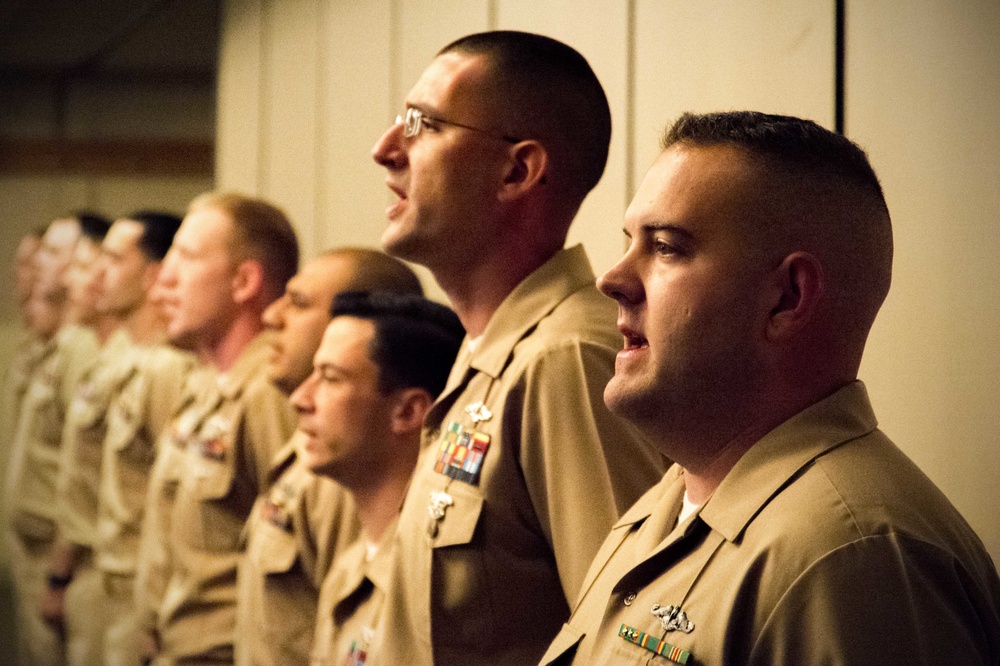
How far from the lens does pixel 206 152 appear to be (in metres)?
5.66

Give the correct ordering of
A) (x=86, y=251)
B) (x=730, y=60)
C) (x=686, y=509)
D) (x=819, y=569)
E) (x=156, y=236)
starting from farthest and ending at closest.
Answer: (x=86, y=251) → (x=156, y=236) → (x=730, y=60) → (x=686, y=509) → (x=819, y=569)

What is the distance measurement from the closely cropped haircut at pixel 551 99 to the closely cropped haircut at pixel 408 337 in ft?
1.90

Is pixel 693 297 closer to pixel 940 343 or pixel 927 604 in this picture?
pixel 927 604

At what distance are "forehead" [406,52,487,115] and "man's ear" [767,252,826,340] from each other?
940 millimetres

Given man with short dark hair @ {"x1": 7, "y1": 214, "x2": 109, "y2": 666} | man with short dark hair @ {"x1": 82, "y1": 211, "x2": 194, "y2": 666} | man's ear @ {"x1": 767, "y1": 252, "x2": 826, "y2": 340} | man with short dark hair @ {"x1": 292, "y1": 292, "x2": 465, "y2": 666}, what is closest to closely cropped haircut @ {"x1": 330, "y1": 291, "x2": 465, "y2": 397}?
man with short dark hair @ {"x1": 292, "y1": 292, "x2": 465, "y2": 666}

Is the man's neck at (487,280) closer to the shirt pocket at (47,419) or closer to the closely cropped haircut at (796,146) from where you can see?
the closely cropped haircut at (796,146)

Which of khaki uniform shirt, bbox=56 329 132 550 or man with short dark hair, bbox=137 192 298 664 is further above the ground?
man with short dark hair, bbox=137 192 298 664

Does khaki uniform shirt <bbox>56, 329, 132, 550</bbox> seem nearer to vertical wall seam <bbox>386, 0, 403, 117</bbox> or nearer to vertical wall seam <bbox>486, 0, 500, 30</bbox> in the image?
vertical wall seam <bbox>386, 0, 403, 117</bbox>

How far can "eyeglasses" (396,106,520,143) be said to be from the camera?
2.13m

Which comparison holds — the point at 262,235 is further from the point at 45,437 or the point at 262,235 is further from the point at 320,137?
the point at 45,437

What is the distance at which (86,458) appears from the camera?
16.1ft

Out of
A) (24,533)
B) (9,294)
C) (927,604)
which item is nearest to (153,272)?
(24,533)

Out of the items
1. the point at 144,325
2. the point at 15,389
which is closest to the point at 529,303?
the point at 144,325

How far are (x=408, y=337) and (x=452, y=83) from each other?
0.64 metres
